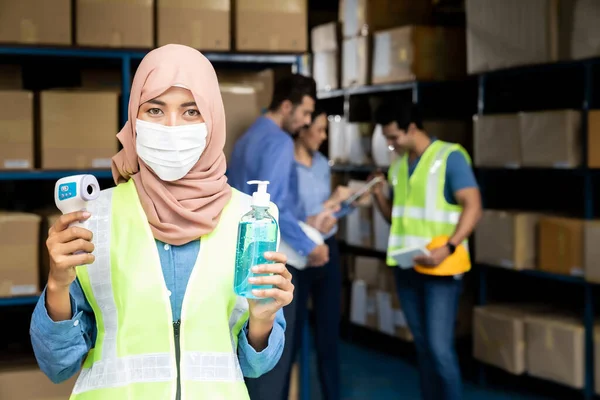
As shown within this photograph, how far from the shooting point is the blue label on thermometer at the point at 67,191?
1309 millimetres

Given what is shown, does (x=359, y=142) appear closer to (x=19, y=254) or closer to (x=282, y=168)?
(x=282, y=168)

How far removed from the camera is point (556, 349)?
4320 millimetres

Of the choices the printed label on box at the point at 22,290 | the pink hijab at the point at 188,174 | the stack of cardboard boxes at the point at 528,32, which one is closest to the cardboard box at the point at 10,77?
the printed label on box at the point at 22,290

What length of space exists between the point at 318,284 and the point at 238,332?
2.36 meters

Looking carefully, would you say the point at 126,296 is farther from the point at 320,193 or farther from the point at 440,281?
the point at 320,193

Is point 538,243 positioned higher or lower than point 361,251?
higher

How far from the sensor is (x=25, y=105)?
341 cm

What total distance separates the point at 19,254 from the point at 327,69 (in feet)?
11.3

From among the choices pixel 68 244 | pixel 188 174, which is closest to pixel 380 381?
pixel 188 174

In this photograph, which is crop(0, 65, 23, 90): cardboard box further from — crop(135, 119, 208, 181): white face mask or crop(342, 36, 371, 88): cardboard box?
crop(342, 36, 371, 88): cardboard box

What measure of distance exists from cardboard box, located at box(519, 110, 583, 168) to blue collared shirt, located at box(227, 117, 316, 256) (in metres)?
1.56

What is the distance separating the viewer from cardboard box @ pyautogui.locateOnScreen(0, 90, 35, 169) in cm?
339

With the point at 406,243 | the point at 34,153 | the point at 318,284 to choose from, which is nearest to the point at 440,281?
the point at 406,243

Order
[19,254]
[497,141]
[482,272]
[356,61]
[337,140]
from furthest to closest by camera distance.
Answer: [337,140], [356,61], [482,272], [497,141], [19,254]
